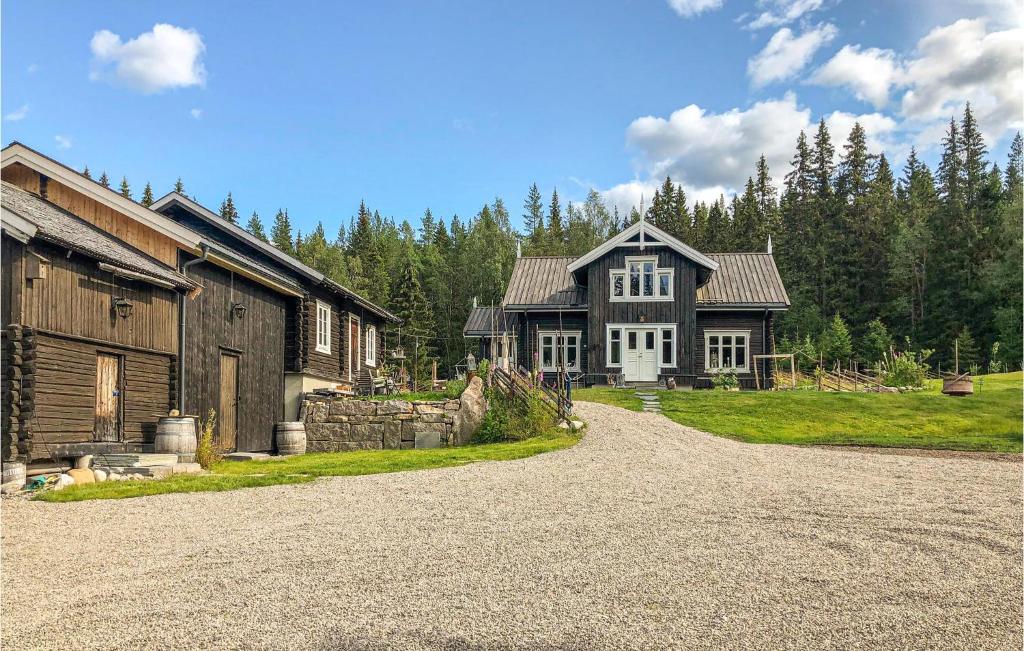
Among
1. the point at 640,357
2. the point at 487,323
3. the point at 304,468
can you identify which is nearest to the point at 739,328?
the point at 640,357

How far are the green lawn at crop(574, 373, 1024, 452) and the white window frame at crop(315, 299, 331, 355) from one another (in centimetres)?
908

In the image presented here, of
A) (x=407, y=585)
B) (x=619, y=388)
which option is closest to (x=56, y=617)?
(x=407, y=585)

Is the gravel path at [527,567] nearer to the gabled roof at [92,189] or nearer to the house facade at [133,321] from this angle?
the house facade at [133,321]

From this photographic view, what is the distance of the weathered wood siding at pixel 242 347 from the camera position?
17.2 meters

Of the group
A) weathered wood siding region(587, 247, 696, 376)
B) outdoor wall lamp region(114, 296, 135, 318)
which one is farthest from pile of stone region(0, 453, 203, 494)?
weathered wood siding region(587, 247, 696, 376)

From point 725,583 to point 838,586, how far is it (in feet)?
2.96

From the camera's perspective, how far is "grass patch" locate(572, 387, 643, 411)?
A: 24.3m

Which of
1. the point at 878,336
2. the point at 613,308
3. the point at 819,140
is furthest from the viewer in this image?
the point at 819,140

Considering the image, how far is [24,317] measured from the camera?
12.1 metres

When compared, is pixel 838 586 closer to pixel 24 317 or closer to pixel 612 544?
pixel 612 544

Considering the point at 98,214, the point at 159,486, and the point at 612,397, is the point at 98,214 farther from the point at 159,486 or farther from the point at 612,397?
the point at 612,397

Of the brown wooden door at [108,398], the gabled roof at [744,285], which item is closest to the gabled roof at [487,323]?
the gabled roof at [744,285]

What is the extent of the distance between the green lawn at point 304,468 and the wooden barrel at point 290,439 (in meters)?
0.57

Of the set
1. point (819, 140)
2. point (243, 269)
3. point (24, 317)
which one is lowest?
point (24, 317)
